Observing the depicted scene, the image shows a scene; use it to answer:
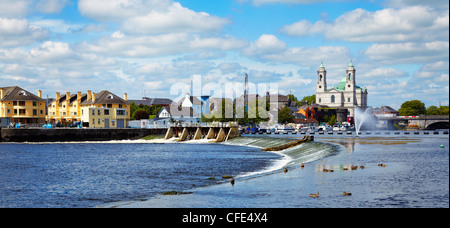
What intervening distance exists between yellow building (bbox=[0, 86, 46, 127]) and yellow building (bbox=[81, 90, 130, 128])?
1539 centimetres

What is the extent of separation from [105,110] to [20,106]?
94.6ft

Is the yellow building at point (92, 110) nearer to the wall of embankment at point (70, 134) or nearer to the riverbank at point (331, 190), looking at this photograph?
the wall of embankment at point (70, 134)

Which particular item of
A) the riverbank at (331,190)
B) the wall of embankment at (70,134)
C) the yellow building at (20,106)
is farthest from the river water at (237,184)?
the yellow building at (20,106)

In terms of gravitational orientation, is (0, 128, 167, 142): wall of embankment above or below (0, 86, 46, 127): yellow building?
below

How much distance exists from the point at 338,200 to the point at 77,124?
461 ft

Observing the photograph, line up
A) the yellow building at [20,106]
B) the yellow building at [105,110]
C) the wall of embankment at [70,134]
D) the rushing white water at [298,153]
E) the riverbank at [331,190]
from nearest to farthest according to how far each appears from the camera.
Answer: the riverbank at [331,190] < the rushing white water at [298,153] < the wall of embankment at [70,134] < the yellow building at [105,110] < the yellow building at [20,106]

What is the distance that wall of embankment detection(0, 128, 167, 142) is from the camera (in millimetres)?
128750

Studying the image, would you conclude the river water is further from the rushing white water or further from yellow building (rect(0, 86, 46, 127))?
yellow building (rect(0, 86, 46, 127))

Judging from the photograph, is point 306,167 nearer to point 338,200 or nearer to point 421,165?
point 421,165

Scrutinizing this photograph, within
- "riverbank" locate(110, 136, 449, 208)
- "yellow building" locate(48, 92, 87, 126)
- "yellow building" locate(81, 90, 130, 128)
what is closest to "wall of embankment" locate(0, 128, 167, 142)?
"yellow building" locate(81, 90, 130, 128)

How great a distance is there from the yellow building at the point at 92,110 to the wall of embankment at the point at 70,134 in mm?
20177

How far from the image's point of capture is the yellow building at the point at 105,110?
157875 millimetres
